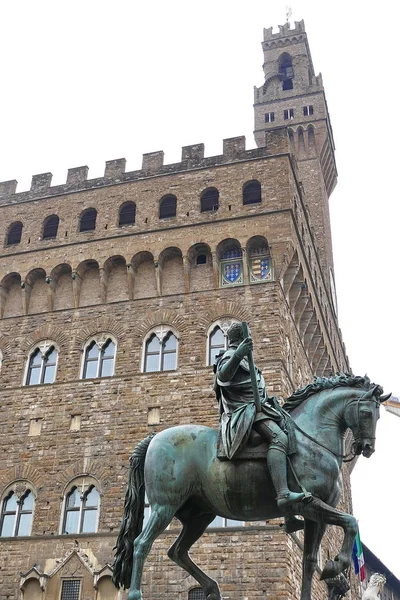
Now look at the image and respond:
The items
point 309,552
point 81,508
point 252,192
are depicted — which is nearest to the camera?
point 309,552

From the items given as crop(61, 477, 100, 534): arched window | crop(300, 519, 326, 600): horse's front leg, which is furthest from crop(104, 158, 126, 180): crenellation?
crop(300, 519, 326, 600): horse's front leg

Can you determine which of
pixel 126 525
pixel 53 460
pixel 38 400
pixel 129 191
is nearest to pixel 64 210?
pixel 129 191

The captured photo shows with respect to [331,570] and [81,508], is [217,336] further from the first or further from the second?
[331,570]

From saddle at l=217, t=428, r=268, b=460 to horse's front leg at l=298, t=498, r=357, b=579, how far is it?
30.7 inches

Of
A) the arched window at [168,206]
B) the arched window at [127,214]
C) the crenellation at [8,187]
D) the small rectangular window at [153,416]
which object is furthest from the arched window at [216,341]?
the crenellation at [8,187]

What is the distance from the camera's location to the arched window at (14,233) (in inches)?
1058

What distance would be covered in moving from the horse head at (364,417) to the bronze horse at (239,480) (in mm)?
11

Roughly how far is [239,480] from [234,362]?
4.33ft

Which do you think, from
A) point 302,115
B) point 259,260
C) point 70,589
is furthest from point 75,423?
point 302,115

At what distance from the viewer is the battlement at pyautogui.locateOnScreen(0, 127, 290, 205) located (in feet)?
84.4

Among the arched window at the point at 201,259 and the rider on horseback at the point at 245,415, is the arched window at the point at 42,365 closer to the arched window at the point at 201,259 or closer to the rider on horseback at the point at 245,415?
the arched window at the point at 201,259

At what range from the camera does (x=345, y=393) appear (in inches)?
318

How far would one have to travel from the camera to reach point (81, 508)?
2039 centimetres

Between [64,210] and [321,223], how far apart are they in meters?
16.7
